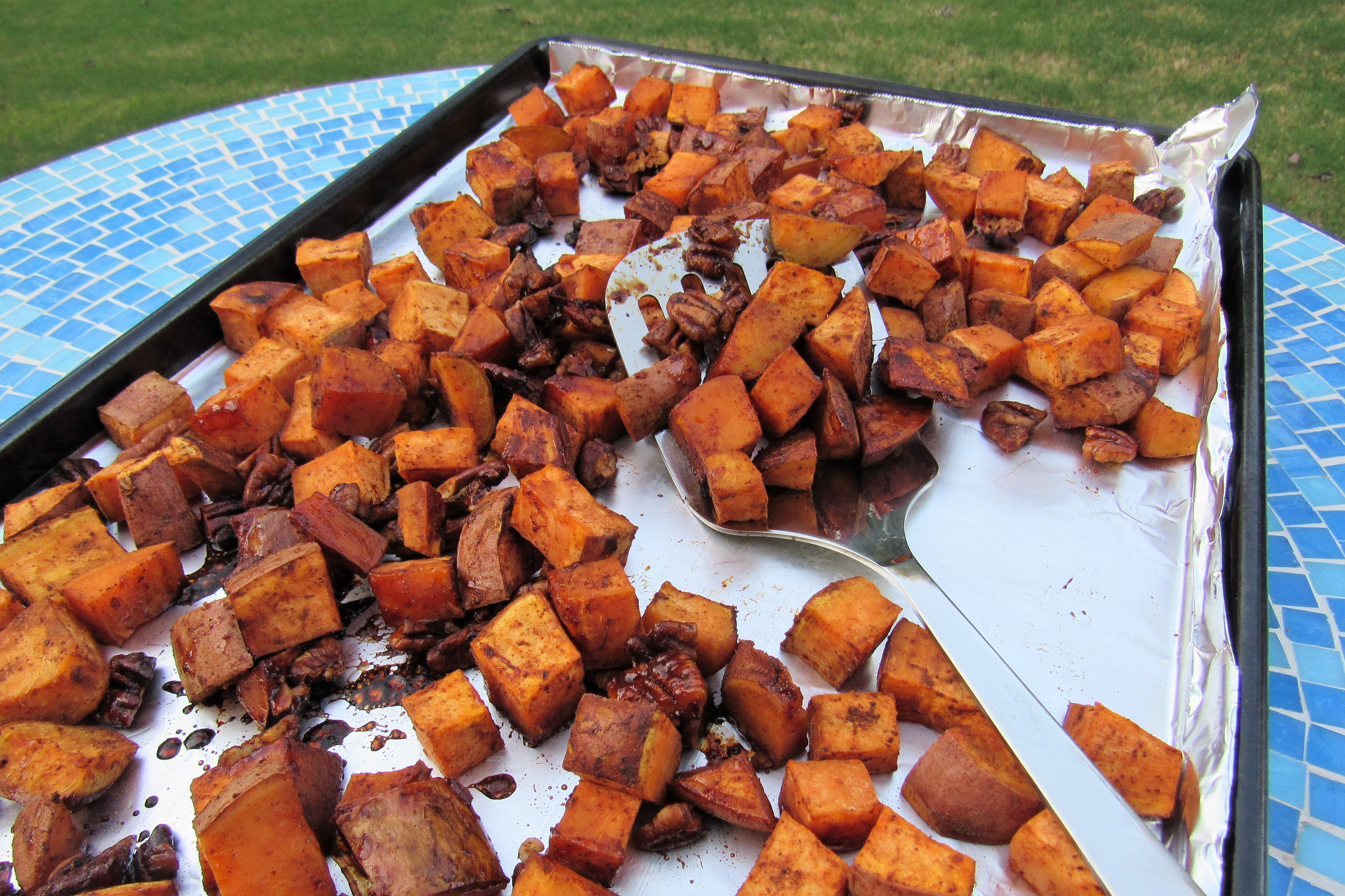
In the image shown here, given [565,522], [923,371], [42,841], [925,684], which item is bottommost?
[42,841]

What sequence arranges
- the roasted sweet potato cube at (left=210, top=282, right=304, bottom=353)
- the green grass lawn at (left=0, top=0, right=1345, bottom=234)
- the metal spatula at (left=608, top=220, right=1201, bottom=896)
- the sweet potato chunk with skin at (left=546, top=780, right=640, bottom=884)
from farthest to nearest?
the green grass lawn at (left=0, top=0, right=1345, bottom=234)
the roasted sweet potato cube at (left=210, top=282, right=304, bottom=353)
the sweet potato chunk with skin at (left=546, top=780, right=640, bottom=884)
the metal spatula at (left=608, top=220, right=1201, bottom=896)

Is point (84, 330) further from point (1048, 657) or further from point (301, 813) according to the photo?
point (1048, 657)

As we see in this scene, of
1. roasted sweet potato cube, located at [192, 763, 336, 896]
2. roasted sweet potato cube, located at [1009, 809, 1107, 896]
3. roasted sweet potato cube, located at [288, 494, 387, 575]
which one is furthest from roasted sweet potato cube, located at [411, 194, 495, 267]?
roasted sweet potato cube, located at [1009, 809, 1107, 896]

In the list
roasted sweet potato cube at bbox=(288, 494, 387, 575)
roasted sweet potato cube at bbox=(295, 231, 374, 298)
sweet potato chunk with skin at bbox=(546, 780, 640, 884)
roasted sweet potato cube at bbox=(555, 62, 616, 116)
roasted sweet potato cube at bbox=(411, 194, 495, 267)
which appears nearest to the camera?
sweet potato chunk with skin at bbox=(546, 780, 640, 884)

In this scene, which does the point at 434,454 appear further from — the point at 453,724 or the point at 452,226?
the point at 452,226

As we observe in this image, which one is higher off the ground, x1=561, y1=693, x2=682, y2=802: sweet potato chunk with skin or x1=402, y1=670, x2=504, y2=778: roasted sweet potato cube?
x1=561, y1=693, x2=682, y2=802: sweet potato chunk with skin

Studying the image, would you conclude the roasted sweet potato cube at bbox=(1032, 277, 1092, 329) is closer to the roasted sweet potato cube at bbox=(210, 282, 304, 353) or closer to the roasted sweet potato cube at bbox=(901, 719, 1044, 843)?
the roasted sweet potato cube at bbox=(901, 719, 1044, 843)

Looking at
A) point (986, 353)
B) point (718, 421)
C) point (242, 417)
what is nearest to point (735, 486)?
point (718, 421)

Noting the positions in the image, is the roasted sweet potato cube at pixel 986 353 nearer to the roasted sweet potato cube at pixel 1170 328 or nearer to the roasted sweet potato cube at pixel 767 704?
the roasted sweet potato cube at pixel 1170 328

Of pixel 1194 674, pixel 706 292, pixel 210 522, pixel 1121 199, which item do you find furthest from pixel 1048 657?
pixel 210 522
